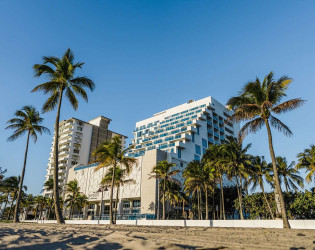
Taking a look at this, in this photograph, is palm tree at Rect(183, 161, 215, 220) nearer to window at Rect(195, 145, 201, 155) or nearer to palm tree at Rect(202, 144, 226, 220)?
palm tree at Rect(202, 144, 226, 220)

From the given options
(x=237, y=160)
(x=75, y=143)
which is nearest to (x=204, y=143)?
(x=237, y=160)

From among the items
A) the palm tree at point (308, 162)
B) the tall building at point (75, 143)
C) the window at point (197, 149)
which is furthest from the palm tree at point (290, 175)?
the tall building at point (75, 143)

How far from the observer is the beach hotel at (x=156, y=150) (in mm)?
55000

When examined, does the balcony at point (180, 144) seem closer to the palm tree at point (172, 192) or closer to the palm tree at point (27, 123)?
the palm tree at point (172, 192)

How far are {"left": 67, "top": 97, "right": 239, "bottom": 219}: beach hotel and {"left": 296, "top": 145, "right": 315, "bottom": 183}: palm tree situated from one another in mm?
16060

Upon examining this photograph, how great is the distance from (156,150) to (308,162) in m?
29.8

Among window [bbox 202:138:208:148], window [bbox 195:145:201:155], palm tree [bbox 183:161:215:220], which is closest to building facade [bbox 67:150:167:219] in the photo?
palm tree [bbox 183:161:215:220]

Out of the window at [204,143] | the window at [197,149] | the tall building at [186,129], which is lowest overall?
the window at [197,149]

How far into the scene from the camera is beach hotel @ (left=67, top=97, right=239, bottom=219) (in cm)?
5500

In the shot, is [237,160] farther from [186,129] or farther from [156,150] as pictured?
[186,129]

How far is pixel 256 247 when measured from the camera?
6.87 m

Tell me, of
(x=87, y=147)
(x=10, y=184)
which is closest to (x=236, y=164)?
(x=10, y=184)

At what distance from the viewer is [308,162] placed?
40.1 m

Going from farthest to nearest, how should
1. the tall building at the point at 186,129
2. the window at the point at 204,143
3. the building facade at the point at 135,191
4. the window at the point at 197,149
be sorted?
the window at the point at 204,143
the window at the point at 197,149
the tall building at the point at 186,129
the building facade at the point at 135,191
